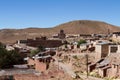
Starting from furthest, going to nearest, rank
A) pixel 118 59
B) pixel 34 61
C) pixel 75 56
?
pixel 34 61 → pixel 75 56 → pixel 118 59

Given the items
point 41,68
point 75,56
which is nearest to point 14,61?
point 41,68

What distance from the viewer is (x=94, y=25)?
5782 inches

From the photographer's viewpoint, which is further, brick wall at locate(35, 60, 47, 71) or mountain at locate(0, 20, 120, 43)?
mountain at locate(0, 20, 120, 43)


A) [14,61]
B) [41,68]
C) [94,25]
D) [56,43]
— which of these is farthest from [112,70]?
[94,25]

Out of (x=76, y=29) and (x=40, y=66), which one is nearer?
(x=40, y=66)

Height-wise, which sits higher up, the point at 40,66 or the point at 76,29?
the point at 76,29

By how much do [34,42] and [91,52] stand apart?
33896mm

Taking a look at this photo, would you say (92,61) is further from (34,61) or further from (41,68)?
(34,61)

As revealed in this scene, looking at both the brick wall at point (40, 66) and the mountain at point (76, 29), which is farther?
the mountain at point (76, 29)

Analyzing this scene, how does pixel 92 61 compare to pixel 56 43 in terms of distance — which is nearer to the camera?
pixel 92 61

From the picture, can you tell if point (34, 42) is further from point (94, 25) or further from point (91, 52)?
point (94, 25)

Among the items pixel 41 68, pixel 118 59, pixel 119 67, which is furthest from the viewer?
pixel 41 68

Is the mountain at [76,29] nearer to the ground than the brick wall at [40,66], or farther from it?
farther from it

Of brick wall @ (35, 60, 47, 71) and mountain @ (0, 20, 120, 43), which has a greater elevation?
mountain @ (0, 20, 120, 43)
